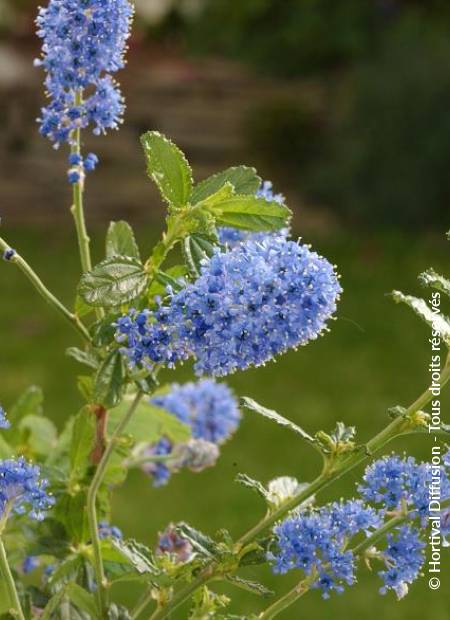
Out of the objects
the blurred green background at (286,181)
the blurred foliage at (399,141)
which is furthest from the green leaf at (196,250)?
the blurred foliage at (399,141)

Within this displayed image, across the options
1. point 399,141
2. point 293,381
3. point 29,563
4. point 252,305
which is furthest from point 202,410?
point 399,141

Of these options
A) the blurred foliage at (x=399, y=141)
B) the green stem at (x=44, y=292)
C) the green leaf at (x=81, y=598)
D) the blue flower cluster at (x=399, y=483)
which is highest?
the blurred foliage at (x=399, y=141)

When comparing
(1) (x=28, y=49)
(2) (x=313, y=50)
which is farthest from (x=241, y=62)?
(1) (x=28, y=49)

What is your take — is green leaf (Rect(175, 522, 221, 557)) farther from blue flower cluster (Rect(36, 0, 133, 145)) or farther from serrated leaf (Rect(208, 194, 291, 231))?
blue flower cluster (Rect(36, 0, 133, 145))

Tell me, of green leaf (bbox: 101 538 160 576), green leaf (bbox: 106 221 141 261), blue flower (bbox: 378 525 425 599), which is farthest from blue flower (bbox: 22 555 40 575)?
blue flower (bbox: 378 525 425 599)

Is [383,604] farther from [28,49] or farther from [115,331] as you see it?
[28,49]

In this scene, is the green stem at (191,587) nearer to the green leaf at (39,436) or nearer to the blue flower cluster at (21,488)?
the blue flower cluster at (21,488)
